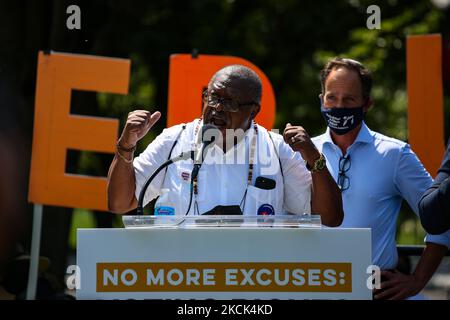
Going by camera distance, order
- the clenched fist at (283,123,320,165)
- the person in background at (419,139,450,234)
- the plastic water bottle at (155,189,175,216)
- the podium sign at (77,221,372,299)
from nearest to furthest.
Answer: the podium sign at (77,221,372,299) → the person in background at (419,139,450,234) → the clenched fist at (283,123,320,165) → the plastic water bottle at (155,189,175,216)

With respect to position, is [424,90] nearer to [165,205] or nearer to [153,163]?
[153,163]

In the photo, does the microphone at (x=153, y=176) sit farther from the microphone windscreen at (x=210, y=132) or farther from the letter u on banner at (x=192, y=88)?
the letter u on banner at (x=192, y=88)

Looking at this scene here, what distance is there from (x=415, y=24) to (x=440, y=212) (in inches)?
356

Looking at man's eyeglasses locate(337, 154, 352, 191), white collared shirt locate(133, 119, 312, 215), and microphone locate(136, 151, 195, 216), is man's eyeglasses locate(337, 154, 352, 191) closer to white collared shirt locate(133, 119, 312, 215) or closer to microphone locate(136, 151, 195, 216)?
white collared shirt locate(133, 119, 312, 215)

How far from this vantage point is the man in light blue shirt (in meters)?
4.67

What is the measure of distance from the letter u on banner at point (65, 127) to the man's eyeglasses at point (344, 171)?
7.89 ft

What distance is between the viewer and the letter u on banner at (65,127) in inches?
267

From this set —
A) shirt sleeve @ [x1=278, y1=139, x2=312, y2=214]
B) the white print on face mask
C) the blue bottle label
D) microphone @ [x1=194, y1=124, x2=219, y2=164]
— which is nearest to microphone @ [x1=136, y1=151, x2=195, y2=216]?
microphone @ [x1=194, y1=124, x2=219, y2=164]

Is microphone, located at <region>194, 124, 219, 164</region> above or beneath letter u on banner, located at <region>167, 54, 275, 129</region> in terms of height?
beneath

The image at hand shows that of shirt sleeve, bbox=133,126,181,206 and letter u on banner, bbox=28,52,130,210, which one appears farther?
letter u on banner, bbox=28,52,130,210

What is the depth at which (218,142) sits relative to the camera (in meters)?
4.18

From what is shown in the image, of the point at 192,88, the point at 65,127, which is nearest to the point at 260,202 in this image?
the point at 192,88

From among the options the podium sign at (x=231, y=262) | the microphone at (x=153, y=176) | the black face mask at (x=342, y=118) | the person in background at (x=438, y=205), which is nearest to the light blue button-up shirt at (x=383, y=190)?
the black face mask at (x=342, y=118)
